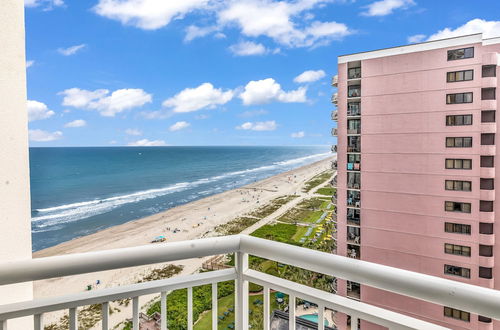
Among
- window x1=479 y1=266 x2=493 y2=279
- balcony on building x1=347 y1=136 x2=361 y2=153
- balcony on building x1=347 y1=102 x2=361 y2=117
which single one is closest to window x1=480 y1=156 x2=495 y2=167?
window x1=479 y1=266 x2=493 y2=279

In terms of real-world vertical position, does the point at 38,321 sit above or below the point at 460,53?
below

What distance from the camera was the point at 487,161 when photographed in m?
2.29

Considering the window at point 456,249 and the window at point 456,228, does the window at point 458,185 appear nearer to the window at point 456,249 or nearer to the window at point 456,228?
the window at point 456,228

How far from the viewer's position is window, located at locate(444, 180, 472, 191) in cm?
240

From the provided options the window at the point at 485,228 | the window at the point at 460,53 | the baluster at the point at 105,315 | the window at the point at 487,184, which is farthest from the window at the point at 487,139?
the baluster at the point at 105,315

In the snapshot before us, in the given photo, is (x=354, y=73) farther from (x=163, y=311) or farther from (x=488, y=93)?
(x=163, y=311)

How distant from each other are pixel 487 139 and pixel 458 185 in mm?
464

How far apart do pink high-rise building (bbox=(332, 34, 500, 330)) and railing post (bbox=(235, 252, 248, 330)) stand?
2143mm

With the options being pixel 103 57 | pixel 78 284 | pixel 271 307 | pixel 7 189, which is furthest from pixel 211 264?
pixel 103 57

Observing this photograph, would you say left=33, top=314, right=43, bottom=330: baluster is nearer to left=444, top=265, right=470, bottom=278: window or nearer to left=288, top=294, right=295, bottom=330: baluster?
left=288, top=294, right=295, bottom=330: baluster

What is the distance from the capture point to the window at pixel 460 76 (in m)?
2.41

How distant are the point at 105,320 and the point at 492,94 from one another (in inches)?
114

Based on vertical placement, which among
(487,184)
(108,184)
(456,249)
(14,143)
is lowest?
(108,184)

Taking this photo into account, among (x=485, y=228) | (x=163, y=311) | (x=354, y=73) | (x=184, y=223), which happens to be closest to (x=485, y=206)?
(x=485, y=228)
